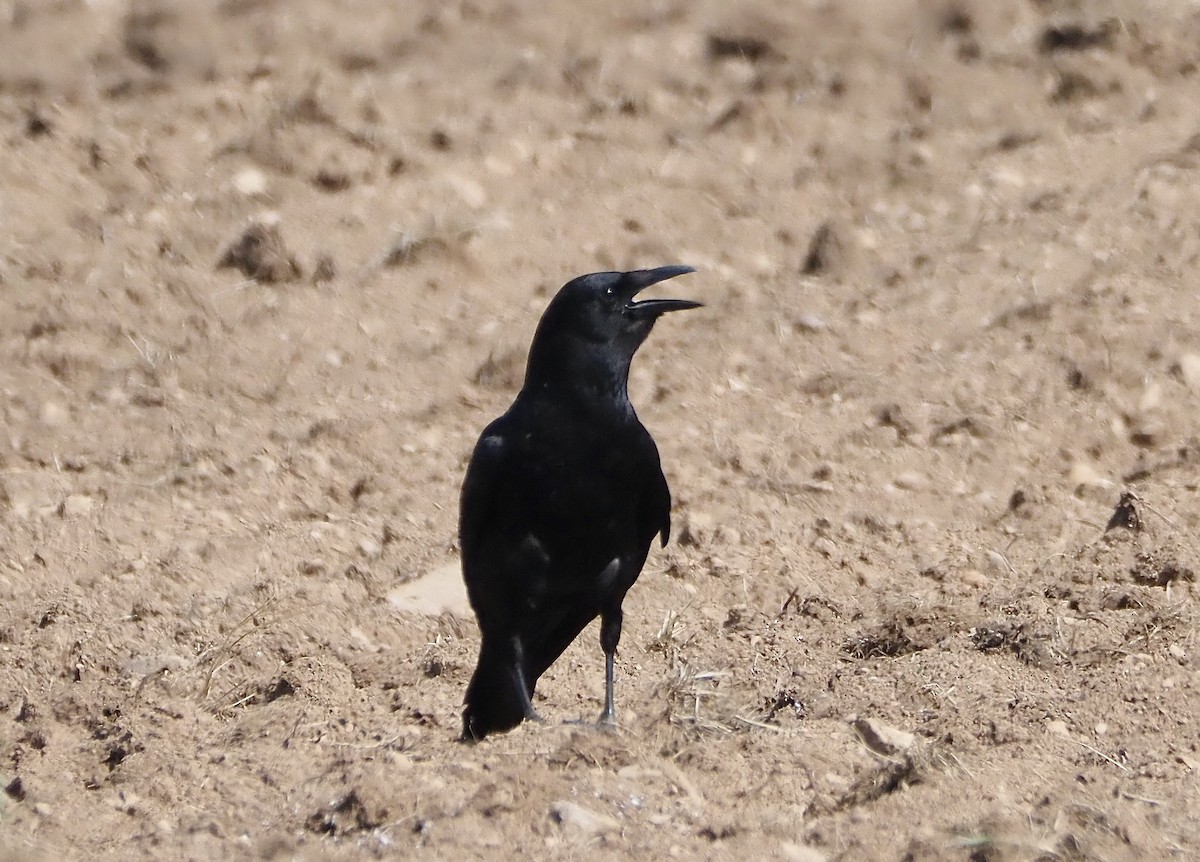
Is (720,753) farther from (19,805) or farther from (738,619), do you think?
(19,805)

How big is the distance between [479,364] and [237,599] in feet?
5.75

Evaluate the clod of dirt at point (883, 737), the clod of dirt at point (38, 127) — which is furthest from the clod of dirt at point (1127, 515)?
the clod of dirt at point (38, 127)

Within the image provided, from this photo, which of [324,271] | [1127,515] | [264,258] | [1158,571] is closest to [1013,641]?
[1158,571]

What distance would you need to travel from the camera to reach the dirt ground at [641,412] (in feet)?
13.9

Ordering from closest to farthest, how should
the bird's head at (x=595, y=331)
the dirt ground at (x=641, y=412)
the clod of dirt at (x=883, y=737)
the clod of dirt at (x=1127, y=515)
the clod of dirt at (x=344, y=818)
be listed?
the clod of dirt at (x=344, y=818) < the dirt ground at (x=641, y=412) < the clod of dirt at (x=883, y=737) < the bird's head at (x=595, y=331) < the clod of dirt at (x=1127, y=515)

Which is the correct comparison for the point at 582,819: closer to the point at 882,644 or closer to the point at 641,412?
the point at 882,644

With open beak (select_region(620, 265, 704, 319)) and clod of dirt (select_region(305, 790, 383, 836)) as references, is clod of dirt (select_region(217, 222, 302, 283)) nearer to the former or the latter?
open beak (select_region(620, 265, 704, 319))

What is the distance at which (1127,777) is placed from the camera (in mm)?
4156

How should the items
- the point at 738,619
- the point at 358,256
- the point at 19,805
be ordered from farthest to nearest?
1. the point at 358,256
2. the point at 738,619
3. the point at 19,805

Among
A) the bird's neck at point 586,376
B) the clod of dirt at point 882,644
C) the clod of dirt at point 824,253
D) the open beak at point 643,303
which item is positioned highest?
the open beak at point 643,303

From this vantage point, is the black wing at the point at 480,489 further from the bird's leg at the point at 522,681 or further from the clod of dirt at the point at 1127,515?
the clod of dirt at the point at 1127,515

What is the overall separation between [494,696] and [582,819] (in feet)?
3.29

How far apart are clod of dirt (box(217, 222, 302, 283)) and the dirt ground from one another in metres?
0.02

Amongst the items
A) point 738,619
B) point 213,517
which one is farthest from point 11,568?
point 738,619
